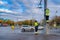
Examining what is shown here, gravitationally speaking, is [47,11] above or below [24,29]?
above

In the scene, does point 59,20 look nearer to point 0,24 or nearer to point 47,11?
point 0,24

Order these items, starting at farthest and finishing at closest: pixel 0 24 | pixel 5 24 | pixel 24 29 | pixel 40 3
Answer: pixel 5 24, pixel 0 24, pixel 24 29, pixel 40 3

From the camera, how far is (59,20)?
108m

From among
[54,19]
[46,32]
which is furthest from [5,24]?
[46,32]

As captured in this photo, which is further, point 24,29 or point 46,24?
point 24,29

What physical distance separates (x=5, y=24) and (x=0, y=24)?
669 centimetres

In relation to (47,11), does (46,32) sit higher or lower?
lower

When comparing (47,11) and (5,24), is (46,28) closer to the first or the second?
(47,11)

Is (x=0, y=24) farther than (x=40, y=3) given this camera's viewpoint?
Yes

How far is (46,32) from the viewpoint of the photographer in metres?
23.9

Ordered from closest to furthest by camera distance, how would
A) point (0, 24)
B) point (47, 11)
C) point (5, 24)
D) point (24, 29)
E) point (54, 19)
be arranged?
point (47, 11)
point (24, 29)
point (0, 24)
point (5, 24)
point (54, 19)

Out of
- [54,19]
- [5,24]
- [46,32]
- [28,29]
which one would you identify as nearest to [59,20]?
[54,19]

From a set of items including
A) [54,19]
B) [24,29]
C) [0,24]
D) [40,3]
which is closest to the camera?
[40,3]

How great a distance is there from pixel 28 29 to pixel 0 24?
55193 mm
